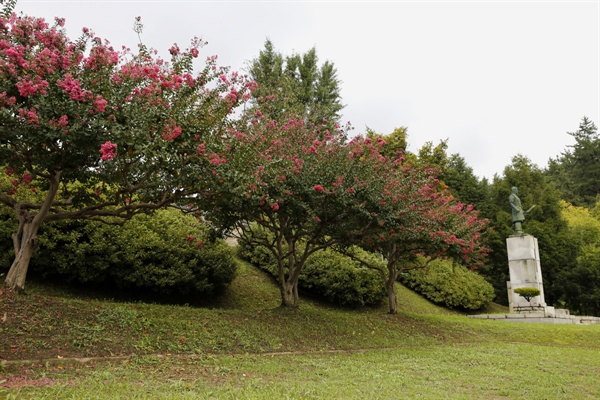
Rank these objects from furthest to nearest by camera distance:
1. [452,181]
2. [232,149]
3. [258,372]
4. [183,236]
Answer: [452,181]
[183,236]
[232,149]
[258,372]

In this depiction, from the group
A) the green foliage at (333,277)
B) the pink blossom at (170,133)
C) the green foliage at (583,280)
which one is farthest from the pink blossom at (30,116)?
the green foliage at (583,280)

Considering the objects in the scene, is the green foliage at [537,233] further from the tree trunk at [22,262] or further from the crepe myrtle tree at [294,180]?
the tree trunk at [22,262]

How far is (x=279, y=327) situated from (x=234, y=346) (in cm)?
181

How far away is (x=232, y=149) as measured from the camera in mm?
8234

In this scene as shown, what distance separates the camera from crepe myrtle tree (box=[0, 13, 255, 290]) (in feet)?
20.1

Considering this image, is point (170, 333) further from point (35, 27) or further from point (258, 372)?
point (35, 27)

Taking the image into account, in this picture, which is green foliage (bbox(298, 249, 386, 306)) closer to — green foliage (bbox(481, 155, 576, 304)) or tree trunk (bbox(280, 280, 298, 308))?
tree trunk (bbox(280, 280, 298, 308))

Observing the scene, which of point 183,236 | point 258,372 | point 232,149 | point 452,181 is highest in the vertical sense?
point 452,181

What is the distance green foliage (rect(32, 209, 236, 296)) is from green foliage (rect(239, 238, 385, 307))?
2.95 meters

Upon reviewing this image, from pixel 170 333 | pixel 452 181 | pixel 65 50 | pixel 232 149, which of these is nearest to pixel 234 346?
pixel 170 333

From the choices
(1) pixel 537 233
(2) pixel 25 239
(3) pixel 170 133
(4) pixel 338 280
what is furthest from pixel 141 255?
(1) pixel 537 233

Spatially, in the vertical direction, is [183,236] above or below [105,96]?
below

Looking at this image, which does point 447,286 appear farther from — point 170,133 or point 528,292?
point 170,133

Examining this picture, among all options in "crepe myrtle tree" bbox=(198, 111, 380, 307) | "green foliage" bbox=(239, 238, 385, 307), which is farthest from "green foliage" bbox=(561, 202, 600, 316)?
"crepe myrtle tree" bbox=(198, 111, 380, 307)
